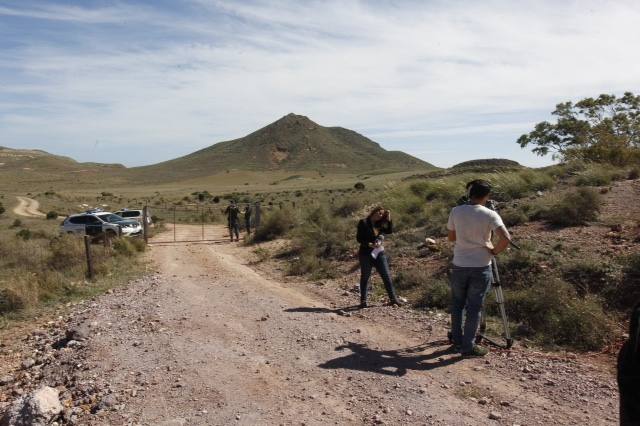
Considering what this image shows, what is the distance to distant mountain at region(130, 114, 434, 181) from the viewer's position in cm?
14538

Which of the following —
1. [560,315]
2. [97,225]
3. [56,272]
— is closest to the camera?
[560,315]

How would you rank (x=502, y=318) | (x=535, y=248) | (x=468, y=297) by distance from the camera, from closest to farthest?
(x=468, y=297) < (x=502, y=318) < (x=535, y=248)

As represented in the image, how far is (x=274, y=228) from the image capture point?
21703mm

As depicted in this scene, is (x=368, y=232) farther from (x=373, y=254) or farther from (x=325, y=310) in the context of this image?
(x=325, y=310)

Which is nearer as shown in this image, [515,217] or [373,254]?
[373,254]

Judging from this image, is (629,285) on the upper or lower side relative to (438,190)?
lower

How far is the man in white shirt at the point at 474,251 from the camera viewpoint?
6203mm

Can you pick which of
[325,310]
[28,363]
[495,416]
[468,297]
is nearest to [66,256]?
[28,363]

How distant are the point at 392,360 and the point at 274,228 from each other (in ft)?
50.6

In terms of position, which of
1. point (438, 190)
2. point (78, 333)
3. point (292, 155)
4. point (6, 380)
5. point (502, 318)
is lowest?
point (6, 380)

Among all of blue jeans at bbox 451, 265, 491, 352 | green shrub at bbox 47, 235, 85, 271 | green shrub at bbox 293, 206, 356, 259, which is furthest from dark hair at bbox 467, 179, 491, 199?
green shrub at bbox 47, 235, 85, 271

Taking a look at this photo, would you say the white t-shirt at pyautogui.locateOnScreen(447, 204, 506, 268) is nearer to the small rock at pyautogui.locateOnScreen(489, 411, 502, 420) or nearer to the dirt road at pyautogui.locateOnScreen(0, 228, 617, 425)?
the dirt road at pyautogui.locateOnScreen(0, 228, 617, 425)

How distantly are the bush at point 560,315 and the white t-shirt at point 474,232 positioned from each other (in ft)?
5.56

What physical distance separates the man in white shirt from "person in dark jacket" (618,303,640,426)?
3.94m
